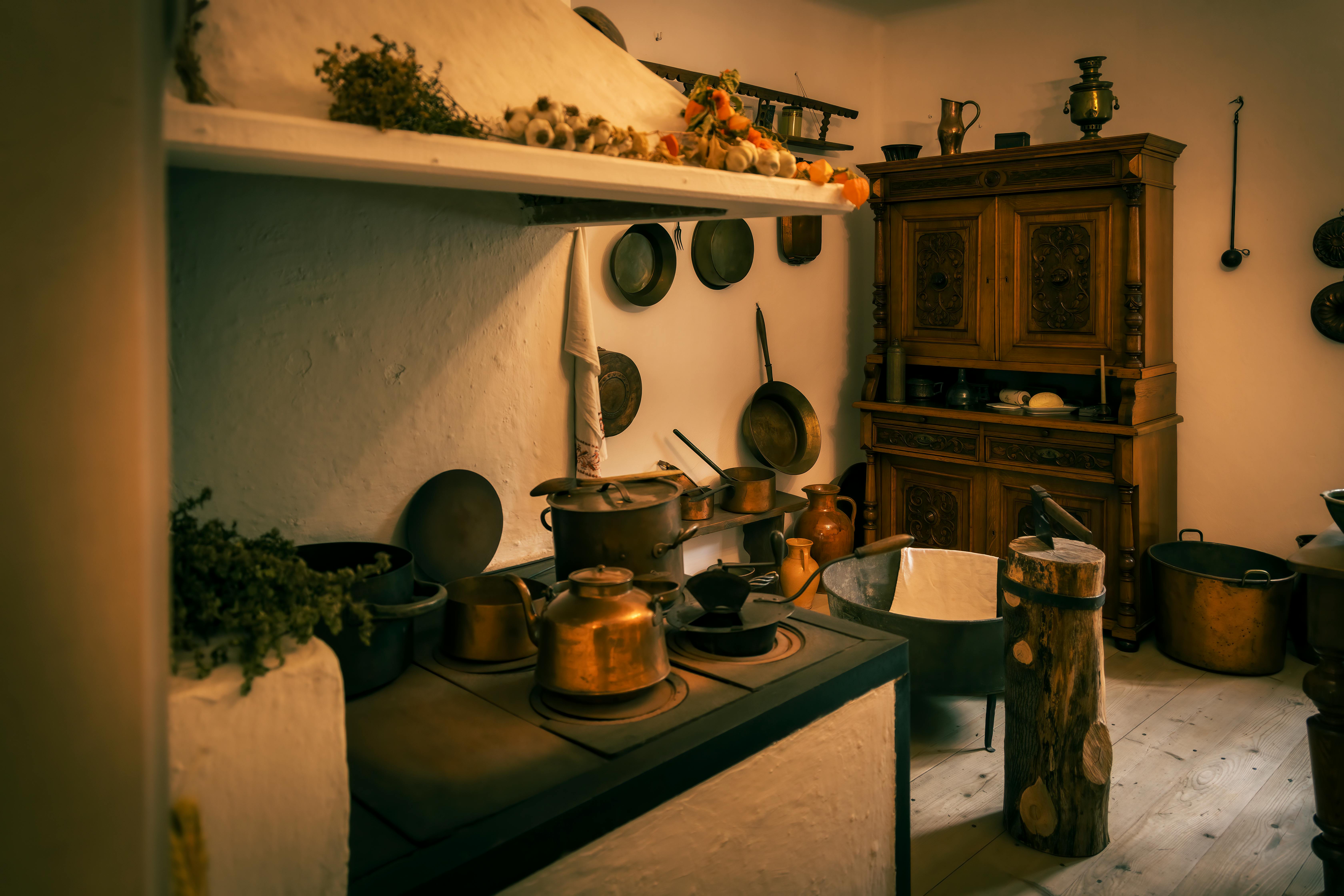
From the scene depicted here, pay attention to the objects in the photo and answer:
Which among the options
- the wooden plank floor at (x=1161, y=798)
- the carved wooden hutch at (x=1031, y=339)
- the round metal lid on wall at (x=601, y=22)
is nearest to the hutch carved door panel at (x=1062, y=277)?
the carved wooden hutch at (x=1031, y=339)

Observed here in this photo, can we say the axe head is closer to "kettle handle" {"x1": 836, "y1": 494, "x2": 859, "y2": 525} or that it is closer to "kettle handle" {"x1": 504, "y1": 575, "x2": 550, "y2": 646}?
"kettle handle" {"x1": 504, "y1": 575, "x2": 550, "y2": 646}

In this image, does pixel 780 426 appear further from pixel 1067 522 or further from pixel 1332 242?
pixel 1332 242

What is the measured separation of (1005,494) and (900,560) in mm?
1021

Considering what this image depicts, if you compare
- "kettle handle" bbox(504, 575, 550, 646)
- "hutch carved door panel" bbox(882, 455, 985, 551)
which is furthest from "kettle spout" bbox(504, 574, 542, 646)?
"hutch carved door panel" bbox(882, 455, 985, 551)

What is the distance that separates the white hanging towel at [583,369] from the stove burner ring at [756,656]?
85 cm

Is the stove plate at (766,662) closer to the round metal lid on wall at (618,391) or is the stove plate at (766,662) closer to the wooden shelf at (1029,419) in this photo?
the round metal lid on wall at (618,391)

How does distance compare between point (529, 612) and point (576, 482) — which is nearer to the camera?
point (529, 612)

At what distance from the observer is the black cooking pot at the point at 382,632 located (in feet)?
5.04

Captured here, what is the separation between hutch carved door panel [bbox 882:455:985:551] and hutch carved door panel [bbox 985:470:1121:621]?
65 millimetres

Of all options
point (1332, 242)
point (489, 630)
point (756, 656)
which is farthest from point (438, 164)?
point (1332, 242)

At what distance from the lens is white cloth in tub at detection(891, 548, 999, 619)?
9.95ft

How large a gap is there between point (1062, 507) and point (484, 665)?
265 centimetres

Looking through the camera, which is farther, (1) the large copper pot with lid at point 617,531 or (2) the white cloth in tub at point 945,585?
(2) the white cloth in tub at point 945,585

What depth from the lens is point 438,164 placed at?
122 centimetres
